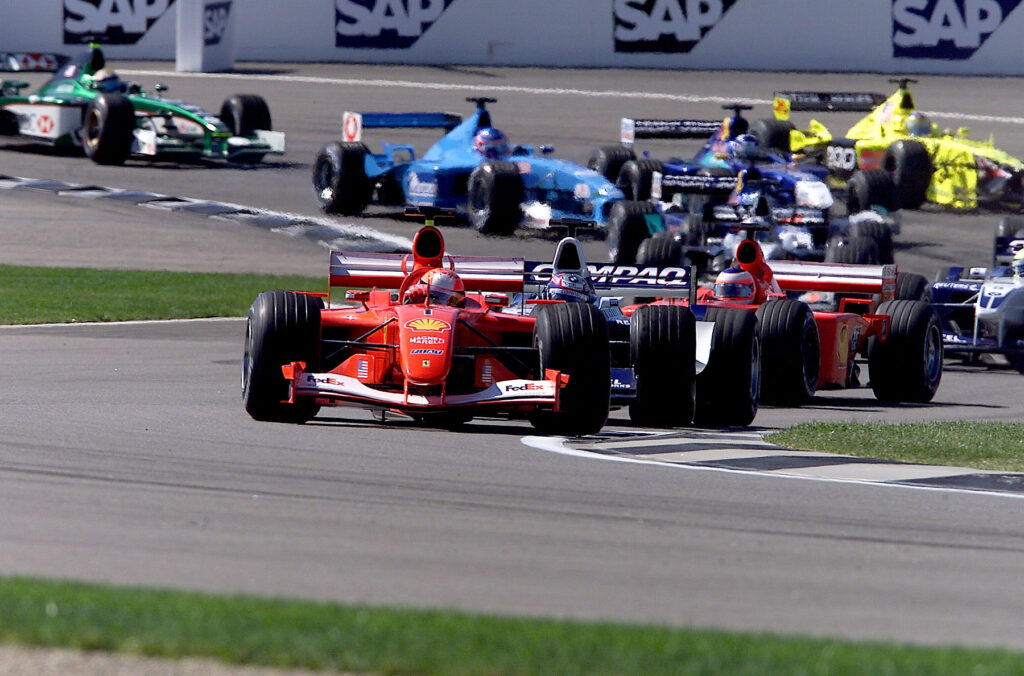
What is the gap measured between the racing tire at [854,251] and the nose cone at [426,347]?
11.4 m

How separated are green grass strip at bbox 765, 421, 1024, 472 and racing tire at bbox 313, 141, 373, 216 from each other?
14.6m

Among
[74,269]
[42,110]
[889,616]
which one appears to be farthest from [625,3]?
[889,616]

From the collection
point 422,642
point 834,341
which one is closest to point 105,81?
point 834,341

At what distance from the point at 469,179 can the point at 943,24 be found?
833 inches

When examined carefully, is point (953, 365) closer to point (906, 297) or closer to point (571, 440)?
point (906, 297)

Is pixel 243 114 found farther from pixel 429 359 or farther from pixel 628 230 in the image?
pixel 429 359

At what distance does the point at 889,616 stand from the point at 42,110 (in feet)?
85.3

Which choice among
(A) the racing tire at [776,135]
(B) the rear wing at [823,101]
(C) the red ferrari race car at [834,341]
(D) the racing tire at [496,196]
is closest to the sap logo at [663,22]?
(A) the racing tire at [776,135]

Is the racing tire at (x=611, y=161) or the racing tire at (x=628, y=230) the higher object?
the racing tire at (x=611, y=161)

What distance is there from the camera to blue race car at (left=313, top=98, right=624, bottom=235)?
24547 mm

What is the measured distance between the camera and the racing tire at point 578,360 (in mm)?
10820

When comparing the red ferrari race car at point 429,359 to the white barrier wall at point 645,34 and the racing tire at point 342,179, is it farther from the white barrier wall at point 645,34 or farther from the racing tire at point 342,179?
the white barrier wall at point 645,34

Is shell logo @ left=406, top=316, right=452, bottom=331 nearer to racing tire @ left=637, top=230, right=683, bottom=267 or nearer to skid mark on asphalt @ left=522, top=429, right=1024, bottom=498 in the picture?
skid mark on asphalt @ left=522, top=429, right=1024, bottom=498

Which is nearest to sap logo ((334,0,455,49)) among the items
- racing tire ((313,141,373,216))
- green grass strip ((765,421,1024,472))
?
racing tire ((313,141,373,216))
